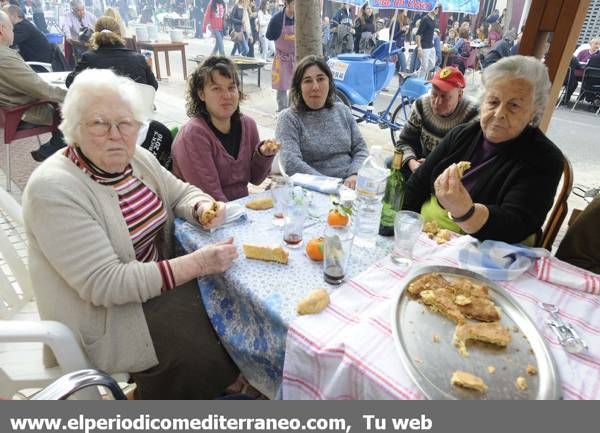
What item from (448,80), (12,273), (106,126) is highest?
(448,80)

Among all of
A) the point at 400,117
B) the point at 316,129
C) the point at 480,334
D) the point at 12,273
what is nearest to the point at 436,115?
the point at 316,129

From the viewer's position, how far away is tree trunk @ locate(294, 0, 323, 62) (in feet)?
12.8

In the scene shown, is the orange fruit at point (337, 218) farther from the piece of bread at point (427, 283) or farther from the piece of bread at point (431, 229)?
the piece of bread at point (427, 283)

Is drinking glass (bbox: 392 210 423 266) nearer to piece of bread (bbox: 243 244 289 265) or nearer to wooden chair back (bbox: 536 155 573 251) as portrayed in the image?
piece of bread (bbox: 243 244 289 265)

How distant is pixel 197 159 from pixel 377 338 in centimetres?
163

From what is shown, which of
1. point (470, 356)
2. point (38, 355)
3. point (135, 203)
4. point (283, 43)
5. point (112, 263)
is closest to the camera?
point (470, 356)

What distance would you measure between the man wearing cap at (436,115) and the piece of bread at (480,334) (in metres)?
2.02

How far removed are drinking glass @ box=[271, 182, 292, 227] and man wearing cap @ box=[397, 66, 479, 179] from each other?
4.79 ft

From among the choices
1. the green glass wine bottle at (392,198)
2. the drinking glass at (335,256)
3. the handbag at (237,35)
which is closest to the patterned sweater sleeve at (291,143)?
the green glass wine bottle at (392,198)

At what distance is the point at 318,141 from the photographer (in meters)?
2.91

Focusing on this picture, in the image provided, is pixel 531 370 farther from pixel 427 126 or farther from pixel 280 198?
pixel 427 126

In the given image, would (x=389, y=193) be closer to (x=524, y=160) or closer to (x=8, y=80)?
(x=524, y=160)

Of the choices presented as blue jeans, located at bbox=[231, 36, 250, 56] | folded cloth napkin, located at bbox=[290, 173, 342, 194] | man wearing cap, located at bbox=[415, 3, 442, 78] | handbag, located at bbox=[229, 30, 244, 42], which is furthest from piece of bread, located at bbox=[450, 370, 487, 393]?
blue jeans, located at bbox=[231, 36, 250, 56]

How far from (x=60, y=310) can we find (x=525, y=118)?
7.35 ft
